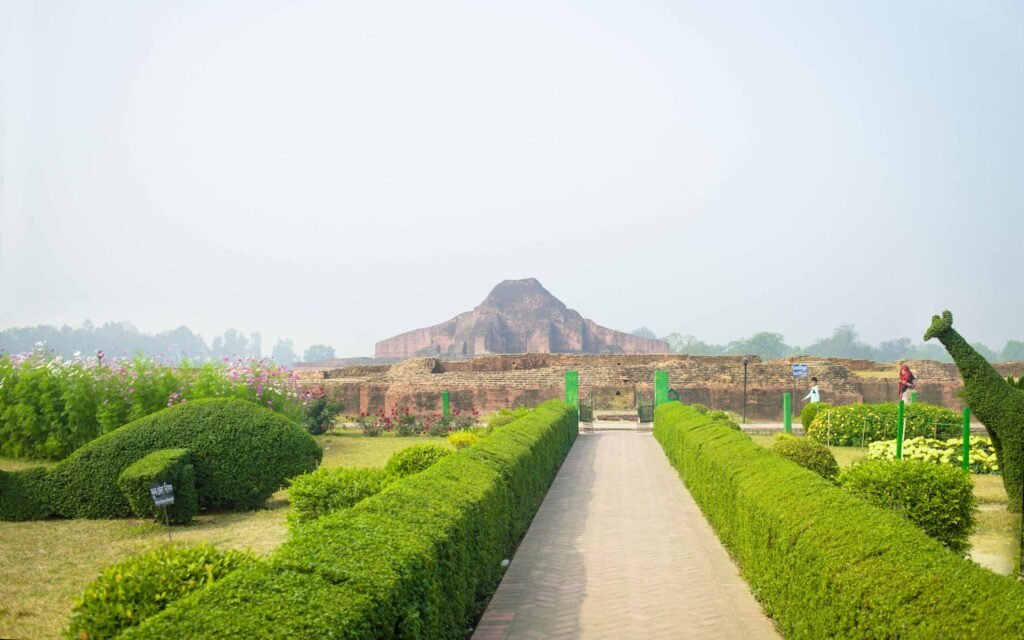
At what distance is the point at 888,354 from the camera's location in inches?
5192

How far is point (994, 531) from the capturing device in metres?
8.41

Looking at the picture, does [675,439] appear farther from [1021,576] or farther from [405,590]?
[405,590]

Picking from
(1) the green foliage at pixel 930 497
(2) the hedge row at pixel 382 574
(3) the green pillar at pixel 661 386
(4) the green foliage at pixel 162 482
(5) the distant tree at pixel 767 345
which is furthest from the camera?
(5) the distant tree at pixel 767 345

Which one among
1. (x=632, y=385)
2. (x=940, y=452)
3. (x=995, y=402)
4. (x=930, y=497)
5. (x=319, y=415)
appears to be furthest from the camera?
(x=632, y=385)

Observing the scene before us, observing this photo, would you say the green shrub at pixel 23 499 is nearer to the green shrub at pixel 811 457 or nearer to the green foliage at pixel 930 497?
the green foliage at pixel 930 497

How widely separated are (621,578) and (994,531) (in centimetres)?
457

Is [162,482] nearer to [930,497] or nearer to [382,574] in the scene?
[382,574]

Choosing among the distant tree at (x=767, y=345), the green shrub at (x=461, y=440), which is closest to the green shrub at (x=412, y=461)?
the green shrub at (x=461, y=440)

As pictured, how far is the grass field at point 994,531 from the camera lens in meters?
7.05

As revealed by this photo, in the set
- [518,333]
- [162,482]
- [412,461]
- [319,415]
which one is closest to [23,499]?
[162,482]

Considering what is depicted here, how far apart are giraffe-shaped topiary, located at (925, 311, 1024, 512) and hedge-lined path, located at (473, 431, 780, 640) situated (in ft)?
10.2

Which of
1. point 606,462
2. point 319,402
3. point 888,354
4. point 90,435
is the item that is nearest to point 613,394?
point 319,402

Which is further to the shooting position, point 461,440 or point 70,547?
point 461,440

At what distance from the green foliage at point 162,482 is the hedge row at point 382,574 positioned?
3314 mm
